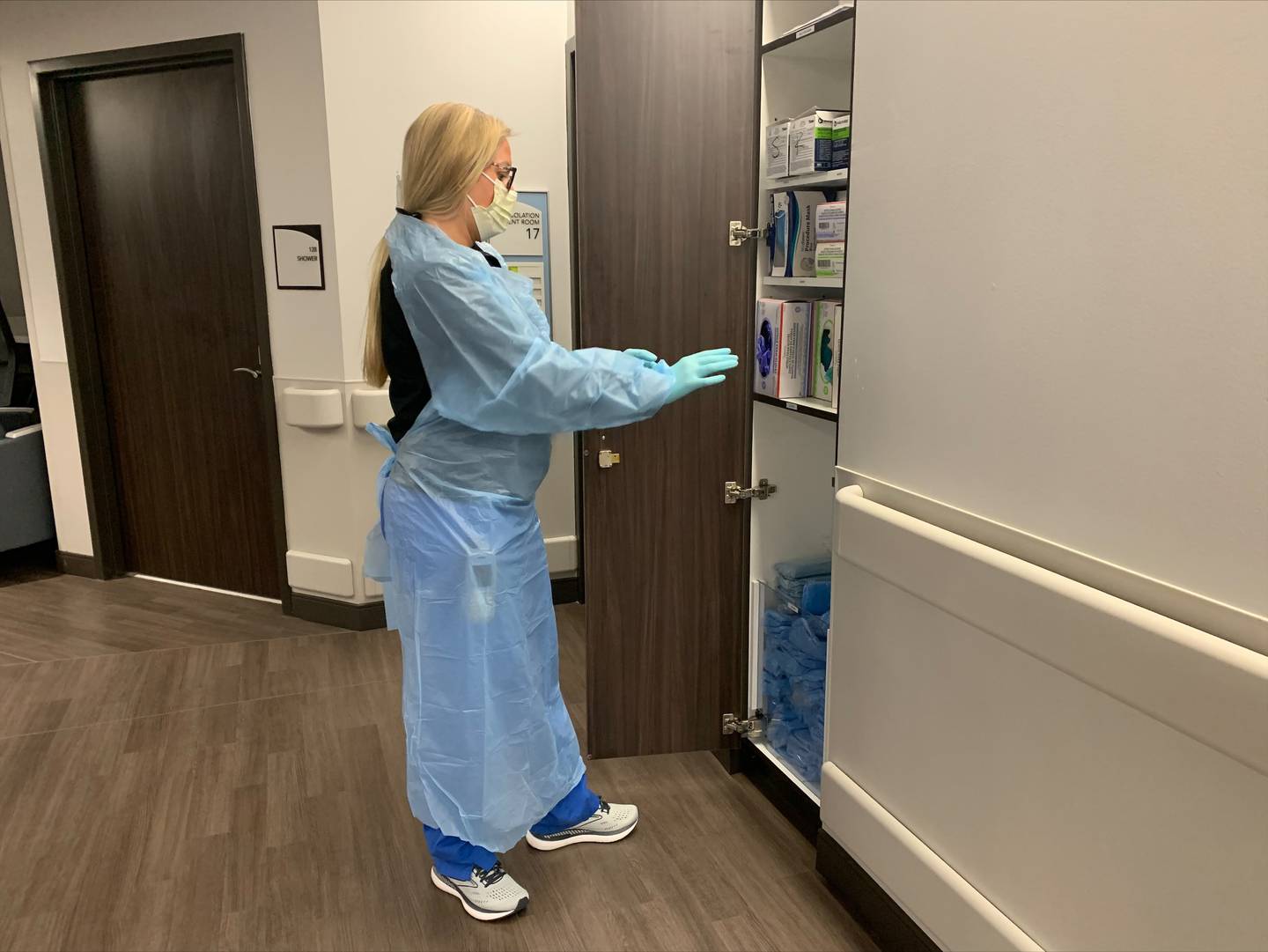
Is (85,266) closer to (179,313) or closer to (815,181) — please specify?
(179,313)

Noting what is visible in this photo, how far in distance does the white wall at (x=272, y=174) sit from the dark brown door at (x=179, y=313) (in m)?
0.15

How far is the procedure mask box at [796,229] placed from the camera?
2070 millimetres

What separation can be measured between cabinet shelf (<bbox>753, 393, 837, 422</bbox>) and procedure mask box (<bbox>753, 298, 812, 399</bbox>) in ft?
0.06

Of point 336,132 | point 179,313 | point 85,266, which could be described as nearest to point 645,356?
point 336,132

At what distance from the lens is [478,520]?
1803 mm

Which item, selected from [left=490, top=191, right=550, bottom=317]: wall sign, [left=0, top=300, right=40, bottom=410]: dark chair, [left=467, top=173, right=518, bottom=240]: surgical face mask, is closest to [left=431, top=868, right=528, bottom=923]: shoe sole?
[left=467, top=173, right=518, bottom=240]: surgical face mask

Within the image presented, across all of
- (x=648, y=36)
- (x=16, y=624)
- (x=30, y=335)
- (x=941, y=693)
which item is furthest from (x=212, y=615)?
(x=941, y=693)

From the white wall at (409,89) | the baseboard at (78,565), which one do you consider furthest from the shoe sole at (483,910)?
the baseboard at (78,565)

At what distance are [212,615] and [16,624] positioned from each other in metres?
0.73

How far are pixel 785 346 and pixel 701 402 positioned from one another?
247 mm

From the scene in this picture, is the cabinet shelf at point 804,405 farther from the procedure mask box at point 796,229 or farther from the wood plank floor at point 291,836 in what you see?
the wood plank floor at point 291,836

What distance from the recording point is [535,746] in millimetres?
1922

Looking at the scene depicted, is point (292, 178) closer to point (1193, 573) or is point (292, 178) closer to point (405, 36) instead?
point (405, 36)

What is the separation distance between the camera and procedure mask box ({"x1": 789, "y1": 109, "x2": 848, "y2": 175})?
1940 mm
